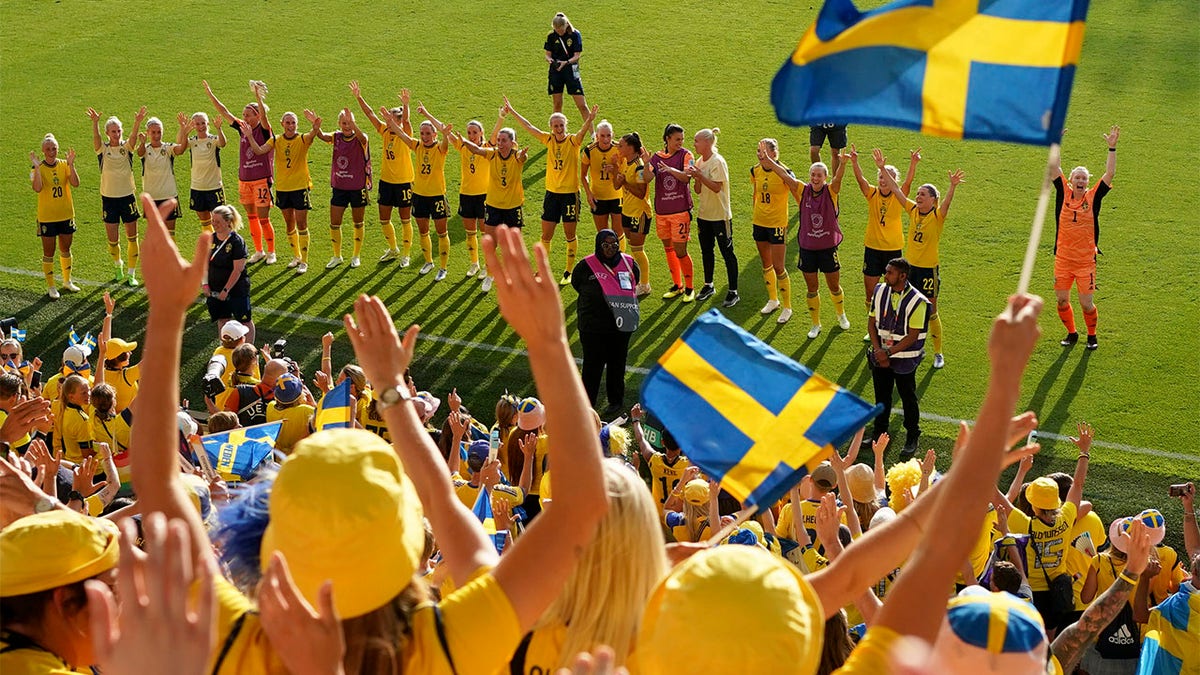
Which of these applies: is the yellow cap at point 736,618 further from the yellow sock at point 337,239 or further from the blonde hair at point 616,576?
the yellow sock at point 337,239

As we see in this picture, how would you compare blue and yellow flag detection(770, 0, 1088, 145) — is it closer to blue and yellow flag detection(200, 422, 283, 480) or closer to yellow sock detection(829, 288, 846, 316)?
blue and yellow flag detection(200, 422, 283, 480)

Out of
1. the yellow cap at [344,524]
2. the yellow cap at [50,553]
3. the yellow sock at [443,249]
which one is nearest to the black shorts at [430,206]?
the yellow sock at [443,249]

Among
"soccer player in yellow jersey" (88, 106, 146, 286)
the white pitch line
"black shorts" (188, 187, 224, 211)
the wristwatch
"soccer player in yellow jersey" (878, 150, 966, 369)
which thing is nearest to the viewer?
the wristwatch

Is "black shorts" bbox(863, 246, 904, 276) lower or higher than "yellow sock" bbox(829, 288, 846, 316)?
higher

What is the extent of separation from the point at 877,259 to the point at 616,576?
10696 mm

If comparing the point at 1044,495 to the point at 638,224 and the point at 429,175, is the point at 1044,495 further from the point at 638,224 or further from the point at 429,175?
the point at 429,175

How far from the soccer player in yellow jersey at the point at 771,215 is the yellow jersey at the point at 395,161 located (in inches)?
159

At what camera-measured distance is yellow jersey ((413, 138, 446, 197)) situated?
14.8m

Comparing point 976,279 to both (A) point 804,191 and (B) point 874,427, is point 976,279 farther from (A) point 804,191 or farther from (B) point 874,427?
(B) point 874,427

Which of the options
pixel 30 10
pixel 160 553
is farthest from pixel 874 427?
pixel 30 10

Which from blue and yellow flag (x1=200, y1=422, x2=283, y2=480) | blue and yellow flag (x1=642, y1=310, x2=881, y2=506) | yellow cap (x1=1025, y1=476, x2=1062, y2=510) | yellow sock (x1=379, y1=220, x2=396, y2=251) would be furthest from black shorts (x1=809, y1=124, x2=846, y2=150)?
blue and yellow flag (x1=642, y1=310, x2=881, y2=506)

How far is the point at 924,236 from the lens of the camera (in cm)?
1241

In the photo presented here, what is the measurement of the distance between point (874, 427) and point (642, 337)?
10.3 feet

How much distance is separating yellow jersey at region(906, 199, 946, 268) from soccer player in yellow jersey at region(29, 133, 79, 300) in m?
8.75
